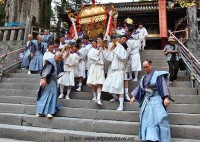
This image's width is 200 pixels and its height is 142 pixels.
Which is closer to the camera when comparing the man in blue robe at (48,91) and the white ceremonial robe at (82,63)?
the man in blue robe at (48,91)

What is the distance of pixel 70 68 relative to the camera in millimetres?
7160

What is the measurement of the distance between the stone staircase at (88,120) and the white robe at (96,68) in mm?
586

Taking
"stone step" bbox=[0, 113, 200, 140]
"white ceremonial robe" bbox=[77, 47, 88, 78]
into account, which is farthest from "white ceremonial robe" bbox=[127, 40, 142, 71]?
"stone step" bbox=[0, 113, 200, 140]

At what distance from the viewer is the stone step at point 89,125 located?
16.3 feet

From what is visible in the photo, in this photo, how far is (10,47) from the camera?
11398mm

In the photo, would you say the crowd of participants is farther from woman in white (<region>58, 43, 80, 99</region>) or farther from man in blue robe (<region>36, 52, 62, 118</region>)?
man in blue robe (<region>36, 52, 62, 118</region>)

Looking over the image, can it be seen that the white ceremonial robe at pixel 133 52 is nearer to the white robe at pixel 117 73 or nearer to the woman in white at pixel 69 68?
the white robe at pixel 117 73

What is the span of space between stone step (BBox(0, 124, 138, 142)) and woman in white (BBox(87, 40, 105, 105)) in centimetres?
150

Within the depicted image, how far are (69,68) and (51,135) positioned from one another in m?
2.44

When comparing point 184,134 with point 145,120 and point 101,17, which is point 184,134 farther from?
point 101,17

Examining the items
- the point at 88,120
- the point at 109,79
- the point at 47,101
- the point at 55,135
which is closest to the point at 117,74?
the point at 109,79

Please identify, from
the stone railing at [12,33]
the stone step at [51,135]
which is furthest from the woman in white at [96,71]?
the stone railing at [12,33]

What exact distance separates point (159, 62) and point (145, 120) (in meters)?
4.86

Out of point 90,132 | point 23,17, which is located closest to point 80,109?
point 90,132
